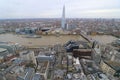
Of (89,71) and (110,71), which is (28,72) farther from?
(110,71)

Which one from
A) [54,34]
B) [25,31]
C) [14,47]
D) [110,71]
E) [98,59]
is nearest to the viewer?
[110,71]

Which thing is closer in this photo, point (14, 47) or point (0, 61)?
point (0, 61)

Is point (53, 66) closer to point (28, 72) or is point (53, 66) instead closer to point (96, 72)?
point (28, 72)

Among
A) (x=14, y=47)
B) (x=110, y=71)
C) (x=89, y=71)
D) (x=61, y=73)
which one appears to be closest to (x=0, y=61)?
(x=14, y=47)

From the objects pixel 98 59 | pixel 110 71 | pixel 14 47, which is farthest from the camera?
pixel 14 47

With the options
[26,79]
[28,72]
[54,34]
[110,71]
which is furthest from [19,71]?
[54,34]

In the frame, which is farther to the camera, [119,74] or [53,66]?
[53,66]

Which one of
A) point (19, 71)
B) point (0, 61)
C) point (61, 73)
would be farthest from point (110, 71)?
point (0, 61)

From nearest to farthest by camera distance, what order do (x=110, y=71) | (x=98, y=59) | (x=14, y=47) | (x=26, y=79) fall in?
1. (x=26, y=79)
2. (x=110, y=71)
3. (x=98, y=59)
4. (x=14, y=47)

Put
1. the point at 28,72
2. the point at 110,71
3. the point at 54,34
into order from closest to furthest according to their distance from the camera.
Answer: the point at 28,72 → the point at 110,71 → the point at 54,34
